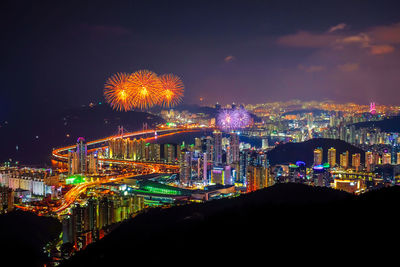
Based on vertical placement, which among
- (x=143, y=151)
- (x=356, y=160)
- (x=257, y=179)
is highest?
(x=143, y=151)

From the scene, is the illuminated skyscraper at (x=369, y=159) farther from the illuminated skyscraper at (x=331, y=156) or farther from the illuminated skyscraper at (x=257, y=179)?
the illuminated skyscraper at (x=257, y=179)

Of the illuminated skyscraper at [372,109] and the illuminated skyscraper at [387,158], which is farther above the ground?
the illuminated skyscraper at [372,109]

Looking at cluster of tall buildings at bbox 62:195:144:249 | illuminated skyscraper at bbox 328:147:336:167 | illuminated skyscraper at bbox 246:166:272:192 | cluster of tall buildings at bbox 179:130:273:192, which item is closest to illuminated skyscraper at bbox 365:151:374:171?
illuminated skyscraper at bbox 328:147:336:167

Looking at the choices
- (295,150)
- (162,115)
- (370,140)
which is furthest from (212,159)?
(162,115)

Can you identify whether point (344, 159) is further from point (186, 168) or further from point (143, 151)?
point (143, 151)

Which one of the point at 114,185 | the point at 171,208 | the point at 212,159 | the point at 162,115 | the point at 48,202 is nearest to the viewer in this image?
the point at 171,208

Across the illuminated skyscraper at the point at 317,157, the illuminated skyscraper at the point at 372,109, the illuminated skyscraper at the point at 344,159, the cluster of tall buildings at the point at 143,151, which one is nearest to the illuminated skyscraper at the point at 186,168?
the cluster of tall buildings at the point at 143,151

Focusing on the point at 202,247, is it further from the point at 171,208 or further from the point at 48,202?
the point at 48,202

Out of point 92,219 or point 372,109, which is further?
point 372,109

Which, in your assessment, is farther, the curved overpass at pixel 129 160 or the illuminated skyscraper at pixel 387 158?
the curved overpass at pixel 129 160

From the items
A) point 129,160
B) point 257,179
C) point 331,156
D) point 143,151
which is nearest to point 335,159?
point 331,156

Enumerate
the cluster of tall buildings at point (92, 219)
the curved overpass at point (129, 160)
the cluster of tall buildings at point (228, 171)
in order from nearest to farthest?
the cluster of tall buildings at point (92, 219) < the cluster of tall buildings at point (228, 171) < the curved overpass at point (129, 160)
